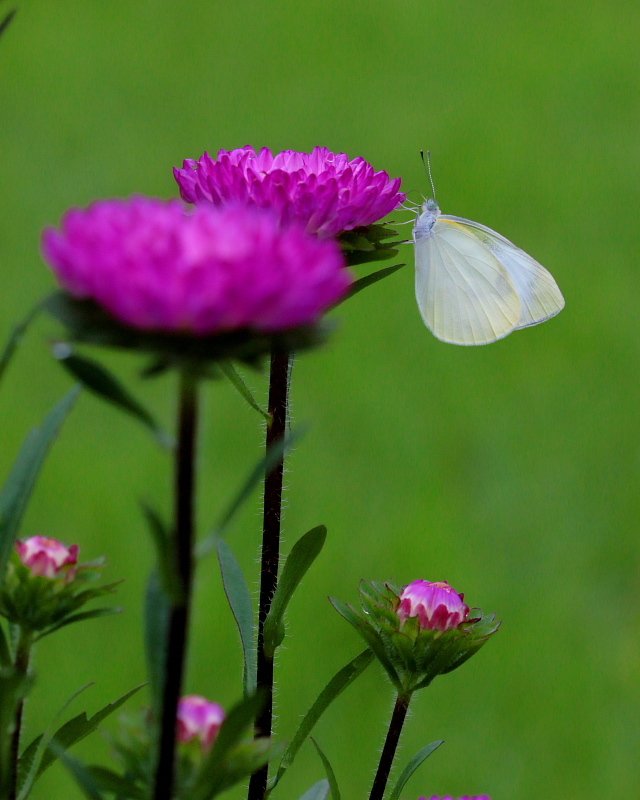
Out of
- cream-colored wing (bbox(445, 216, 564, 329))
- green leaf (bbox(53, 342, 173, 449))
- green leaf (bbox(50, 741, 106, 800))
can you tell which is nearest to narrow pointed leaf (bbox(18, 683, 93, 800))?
green leaf (bbox(50, 741, 106, 800))

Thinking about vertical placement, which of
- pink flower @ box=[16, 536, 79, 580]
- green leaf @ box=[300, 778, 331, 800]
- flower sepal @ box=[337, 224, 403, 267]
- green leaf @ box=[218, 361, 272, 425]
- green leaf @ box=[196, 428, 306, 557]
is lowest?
green leaf @ box=[300, 778, 331, 800]

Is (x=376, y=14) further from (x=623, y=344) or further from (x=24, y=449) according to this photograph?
(x=24, y=449)

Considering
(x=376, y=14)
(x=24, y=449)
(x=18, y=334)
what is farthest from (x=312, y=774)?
(x=376, y=14)

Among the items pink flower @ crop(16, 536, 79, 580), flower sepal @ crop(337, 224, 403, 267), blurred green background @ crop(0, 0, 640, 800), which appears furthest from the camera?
blurred green background @ crop(0, 0, 640, 800)

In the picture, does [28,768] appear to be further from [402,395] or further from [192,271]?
[402,395]

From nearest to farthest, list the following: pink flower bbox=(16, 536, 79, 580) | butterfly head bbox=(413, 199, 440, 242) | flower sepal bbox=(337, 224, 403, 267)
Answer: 1. pink flower bbox=(16, 536, 79, 580)
2. flower sepal bbox=(337, 224, 403, 267)
3. butterfly head bbox=(413, 199, 440, 242)

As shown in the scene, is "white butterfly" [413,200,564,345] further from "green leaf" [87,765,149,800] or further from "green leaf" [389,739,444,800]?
"green leaf" [87,765,149,800]

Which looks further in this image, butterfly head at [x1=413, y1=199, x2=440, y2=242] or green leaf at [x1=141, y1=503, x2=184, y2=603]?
butterfly head at [x1=413, y1=199, x2=440, y2=242]
